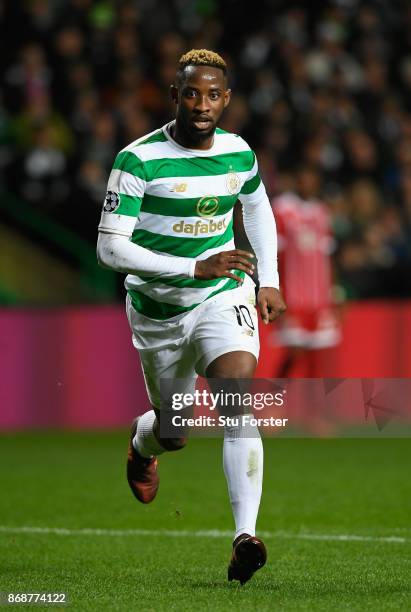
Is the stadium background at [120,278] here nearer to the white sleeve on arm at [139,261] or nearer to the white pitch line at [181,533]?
the white pitch line at [181,533]

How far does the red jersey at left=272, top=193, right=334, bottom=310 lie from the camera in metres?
12.2

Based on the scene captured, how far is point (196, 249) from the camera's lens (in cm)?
597

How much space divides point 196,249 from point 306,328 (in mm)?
6722

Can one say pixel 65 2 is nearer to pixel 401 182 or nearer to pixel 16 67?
pixel 16 67

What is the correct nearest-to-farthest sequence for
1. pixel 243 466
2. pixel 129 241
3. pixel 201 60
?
pixel 243 466 < pixel 129 241 < pixel 201 60

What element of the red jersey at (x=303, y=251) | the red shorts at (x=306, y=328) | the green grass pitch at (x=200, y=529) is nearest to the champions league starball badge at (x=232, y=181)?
the green grass pitch at (x=200, y=529)

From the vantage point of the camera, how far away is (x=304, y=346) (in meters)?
12.6

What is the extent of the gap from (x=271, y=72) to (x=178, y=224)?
32.4 ft

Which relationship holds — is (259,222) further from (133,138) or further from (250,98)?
(250,98)

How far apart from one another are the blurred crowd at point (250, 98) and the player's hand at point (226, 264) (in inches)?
269

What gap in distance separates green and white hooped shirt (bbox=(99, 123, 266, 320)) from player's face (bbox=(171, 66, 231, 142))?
0.15m

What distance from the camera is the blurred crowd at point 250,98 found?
1352 cm

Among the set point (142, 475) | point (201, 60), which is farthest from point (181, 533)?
point (201, 60)

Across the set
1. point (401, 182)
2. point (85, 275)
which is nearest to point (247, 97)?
point (401, 182)
